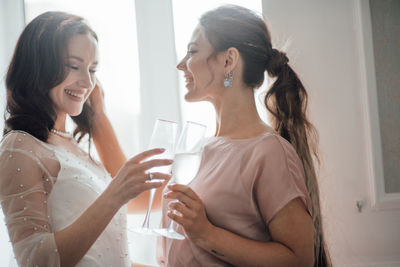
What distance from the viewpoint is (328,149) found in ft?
5.08

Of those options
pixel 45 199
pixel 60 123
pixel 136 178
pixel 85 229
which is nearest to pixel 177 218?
pixel 136 178

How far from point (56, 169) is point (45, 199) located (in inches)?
4.1

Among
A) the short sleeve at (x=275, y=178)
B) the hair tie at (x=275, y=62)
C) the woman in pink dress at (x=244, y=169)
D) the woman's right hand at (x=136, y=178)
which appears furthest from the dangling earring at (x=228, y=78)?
the woman's right hand at (x=136, y=178)

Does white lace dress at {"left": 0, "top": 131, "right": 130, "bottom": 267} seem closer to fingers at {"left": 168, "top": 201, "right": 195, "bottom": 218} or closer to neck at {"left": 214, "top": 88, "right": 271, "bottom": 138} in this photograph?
fingers at {"left": 168, "top": 201, "right": 195, "bottom": 218}

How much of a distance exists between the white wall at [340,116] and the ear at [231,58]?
48 cm

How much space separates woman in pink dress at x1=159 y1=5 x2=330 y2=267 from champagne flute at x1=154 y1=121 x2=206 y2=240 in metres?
0.03

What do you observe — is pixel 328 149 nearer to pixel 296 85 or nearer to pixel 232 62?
pixel 296 85

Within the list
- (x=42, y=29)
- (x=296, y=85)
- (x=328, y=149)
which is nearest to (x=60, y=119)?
(x=42, y=29)

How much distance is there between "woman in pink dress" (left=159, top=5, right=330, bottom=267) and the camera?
96 cm

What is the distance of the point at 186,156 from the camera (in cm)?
92

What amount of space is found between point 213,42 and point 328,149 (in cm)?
72

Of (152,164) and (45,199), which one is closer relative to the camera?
(152,164)

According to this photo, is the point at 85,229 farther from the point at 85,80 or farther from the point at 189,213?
the point at 85,80

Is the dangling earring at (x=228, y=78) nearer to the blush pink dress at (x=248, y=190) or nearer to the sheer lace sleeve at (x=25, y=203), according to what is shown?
the blush pink dress at (x=248, y=190)
